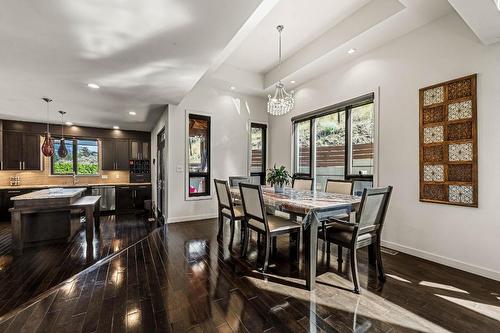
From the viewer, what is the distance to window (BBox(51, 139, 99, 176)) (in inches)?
255

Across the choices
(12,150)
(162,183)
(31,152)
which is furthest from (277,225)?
(12,150)

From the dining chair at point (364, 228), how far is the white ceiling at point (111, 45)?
2.08 meters

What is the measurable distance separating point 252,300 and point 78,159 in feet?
23.5

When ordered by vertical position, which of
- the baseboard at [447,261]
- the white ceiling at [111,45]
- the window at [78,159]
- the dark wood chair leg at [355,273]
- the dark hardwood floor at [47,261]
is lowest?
the dark hardwood floor at [47,261]

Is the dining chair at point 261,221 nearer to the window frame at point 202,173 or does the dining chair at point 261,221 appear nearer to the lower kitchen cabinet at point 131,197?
the window frame at point 202,173

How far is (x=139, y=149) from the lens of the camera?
7.35 meters

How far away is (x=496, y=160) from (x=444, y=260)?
1.33 meters

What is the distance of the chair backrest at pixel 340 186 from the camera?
3.32m

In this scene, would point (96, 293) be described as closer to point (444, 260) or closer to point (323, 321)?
point (323, 321)

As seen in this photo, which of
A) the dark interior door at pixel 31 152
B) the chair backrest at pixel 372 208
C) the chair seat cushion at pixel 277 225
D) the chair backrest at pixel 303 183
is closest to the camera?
the chair backrest at pixel 372 208

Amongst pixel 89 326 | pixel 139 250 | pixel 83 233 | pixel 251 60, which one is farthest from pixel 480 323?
pixel 83 233

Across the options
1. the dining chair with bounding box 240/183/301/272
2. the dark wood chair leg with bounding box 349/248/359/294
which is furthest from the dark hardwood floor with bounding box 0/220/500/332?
the dining chair with bounding box 240/183/301/272

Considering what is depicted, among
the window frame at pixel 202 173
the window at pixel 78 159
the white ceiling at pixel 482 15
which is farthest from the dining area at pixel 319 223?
the window at pixel 78 159

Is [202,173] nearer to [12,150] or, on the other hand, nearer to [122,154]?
[122,154]
